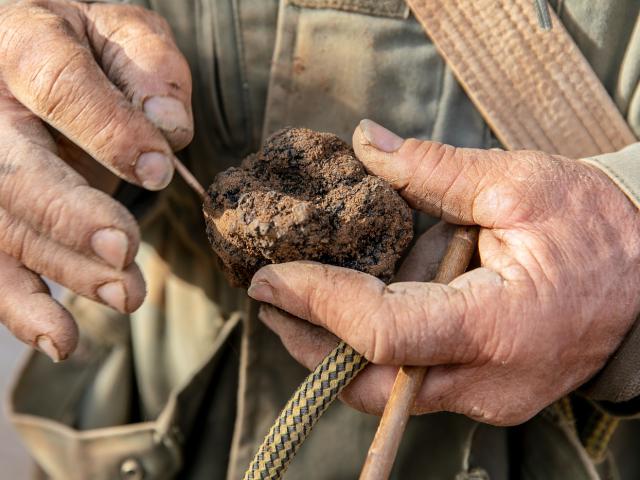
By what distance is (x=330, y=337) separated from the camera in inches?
43.2

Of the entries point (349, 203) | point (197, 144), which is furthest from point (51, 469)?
point (349, 203)

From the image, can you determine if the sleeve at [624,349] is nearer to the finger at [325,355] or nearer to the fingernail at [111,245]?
the finger at [325,355]

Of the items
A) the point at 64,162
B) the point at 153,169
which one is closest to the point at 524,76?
the point at 153,169

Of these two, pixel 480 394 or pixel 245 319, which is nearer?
pixel 480 394

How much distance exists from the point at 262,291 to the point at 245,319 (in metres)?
0.37

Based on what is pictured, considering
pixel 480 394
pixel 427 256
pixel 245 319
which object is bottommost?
pixel 245 319

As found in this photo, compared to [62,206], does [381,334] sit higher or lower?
lower

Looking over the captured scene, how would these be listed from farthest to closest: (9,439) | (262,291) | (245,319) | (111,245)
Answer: (9,439) < (245,319) < (262,291) < (111,245)

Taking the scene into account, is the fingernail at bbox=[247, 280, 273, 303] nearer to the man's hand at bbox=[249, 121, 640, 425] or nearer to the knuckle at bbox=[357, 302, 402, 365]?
the man's hand at bbox=[249, 121, 640, 425]

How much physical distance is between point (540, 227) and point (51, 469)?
121 cm

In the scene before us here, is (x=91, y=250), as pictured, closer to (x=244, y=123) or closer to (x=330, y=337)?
(x=330, y=337)

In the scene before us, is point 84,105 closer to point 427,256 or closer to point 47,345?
point 47,345

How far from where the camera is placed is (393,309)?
0.95 metres

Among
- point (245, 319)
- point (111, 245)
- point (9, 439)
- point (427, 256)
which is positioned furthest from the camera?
point (9, 439)
